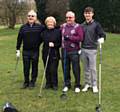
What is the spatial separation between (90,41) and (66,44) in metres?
0.62

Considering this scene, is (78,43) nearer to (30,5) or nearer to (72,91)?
(72,91)

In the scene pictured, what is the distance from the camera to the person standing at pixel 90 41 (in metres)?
10.7

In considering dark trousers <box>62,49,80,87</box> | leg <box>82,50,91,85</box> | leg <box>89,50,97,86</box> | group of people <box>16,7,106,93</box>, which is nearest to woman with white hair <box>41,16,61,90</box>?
group of people <box>16,7,106,93</box>

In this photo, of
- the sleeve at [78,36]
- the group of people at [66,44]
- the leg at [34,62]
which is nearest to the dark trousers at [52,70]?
the group of people at [66,44]

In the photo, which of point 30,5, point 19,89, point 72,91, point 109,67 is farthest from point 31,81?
point 30,5

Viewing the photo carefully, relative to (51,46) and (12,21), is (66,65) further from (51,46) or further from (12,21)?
(12,21)

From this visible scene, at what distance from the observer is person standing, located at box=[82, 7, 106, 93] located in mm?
10719

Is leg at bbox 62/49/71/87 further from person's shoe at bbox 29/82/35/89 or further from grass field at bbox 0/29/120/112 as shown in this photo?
person's shoe at bbox 29/82/35/89

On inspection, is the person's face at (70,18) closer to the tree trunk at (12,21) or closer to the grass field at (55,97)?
the grass field at (55,97)

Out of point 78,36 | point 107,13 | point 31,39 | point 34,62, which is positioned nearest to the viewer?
point 78,36

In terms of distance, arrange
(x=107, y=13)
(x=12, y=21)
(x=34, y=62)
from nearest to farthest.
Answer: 1. (x=34, y=62)
2. (x=107, y=13)
3. (x=12, y=21)

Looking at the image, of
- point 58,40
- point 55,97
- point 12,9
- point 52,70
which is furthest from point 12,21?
point 55,97

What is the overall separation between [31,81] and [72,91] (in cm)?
126

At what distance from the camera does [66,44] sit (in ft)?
35.6
